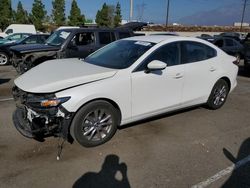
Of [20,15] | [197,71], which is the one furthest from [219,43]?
[20,15]

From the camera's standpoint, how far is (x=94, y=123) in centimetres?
404

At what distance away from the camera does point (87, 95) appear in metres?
3.78

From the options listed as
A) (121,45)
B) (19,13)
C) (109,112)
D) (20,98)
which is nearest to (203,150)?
(109,112)

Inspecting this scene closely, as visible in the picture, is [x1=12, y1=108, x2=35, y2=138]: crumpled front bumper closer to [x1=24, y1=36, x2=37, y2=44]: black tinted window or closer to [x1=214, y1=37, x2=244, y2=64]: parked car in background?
[x1=24, y1=36, x2=37, y2=44]: black tinted window

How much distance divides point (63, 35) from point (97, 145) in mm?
5810

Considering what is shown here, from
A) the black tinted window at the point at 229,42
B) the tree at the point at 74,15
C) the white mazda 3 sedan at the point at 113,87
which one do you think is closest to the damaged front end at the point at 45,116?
the white mazda 3 sedan at the point at 113,87

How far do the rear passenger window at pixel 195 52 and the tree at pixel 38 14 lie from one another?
41.3m

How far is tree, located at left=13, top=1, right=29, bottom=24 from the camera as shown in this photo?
143ft

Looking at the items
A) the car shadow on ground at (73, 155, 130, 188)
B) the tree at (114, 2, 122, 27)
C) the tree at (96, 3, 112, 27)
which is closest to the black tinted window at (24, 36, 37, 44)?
the car shadow on ground at (73, 155, 130, 188)

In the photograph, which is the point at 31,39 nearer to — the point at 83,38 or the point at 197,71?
the point at 83,38

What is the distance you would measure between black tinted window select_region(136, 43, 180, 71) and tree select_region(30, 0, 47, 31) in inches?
1638

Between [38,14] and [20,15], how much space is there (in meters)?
3.29

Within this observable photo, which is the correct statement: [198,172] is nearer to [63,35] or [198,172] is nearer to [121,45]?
[121,45]

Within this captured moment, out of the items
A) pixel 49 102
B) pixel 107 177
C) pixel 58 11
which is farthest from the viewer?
pixel 58 11
